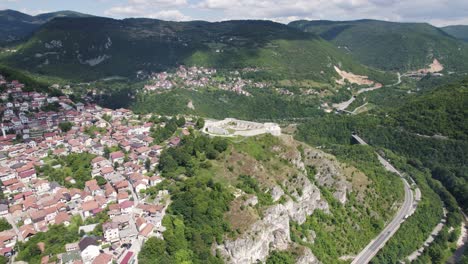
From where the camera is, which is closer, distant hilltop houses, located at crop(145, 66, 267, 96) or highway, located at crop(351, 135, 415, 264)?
highway, located at crop(351, 135, 415, 264)

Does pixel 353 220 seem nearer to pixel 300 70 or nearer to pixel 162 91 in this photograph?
pixel 162 91

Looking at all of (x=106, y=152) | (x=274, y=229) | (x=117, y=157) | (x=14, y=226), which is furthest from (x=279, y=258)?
(x=106, y=152)

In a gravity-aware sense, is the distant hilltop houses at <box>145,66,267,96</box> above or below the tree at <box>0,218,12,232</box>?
above

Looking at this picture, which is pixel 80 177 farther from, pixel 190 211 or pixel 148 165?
pixel 190 211

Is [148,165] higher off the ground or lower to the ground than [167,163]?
lower

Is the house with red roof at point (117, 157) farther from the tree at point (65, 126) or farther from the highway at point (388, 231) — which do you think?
the highway at point (388, 231)

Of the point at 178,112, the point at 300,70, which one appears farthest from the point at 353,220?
the point at 300,70

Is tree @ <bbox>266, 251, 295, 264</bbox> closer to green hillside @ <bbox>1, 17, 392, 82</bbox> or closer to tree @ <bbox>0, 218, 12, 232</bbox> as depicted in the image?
tree @ <bbox>0, 218, 12, 232</bbox>

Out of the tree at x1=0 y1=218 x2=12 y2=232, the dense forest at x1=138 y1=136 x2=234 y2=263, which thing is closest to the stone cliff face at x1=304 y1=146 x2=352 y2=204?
the dense forest at x1=138 y1=136 x2=234 y2=263
